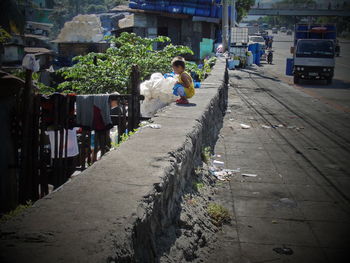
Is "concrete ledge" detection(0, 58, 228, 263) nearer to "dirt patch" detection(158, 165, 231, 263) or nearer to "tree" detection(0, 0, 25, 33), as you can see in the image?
"dirt patch" detection(158, 165, 231, 263)

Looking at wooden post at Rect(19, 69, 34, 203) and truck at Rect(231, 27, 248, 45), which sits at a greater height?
truck at Rect(231, 27, 248, 45)

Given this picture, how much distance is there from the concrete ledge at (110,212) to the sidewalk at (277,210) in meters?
0.89

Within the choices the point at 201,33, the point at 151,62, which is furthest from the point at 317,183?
the point at 201,33

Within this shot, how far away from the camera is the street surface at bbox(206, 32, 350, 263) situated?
145 inches

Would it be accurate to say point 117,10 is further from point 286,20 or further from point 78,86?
point 286,20

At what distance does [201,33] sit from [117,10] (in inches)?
1023

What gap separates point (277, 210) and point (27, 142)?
11.1 feet

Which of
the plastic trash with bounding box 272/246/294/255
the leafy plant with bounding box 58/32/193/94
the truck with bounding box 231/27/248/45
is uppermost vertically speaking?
the truck with bounding box 231/27/248/45

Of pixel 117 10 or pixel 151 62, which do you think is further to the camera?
pixel 117 10

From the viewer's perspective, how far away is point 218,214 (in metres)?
4.20

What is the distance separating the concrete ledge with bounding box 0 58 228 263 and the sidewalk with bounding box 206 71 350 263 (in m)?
0.89

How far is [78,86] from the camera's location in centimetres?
901

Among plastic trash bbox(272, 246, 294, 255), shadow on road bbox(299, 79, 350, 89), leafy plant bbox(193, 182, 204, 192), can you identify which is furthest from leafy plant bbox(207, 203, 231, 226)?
shadow on road bbox(299, 79, 350, 89)

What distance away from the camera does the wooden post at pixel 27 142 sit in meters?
4.60
